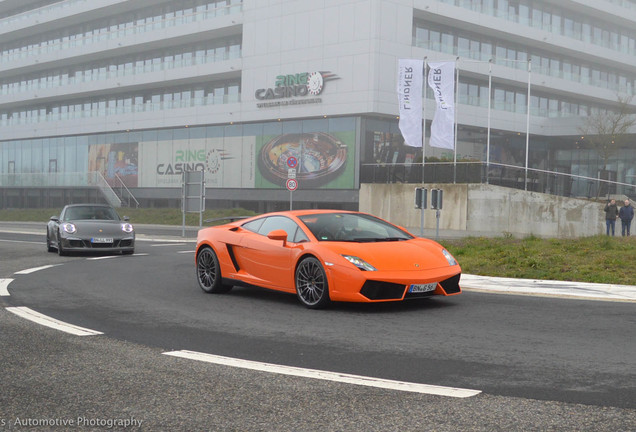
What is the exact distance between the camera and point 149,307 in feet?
30.8

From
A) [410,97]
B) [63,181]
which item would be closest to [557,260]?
[410,97]

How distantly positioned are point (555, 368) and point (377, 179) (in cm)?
3483

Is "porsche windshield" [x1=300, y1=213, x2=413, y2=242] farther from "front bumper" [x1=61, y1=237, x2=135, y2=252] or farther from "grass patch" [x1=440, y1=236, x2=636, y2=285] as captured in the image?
"front bumper" [x1=61, y1=237, x2=135, y2=252]

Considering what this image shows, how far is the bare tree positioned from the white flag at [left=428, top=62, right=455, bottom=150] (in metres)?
16.0

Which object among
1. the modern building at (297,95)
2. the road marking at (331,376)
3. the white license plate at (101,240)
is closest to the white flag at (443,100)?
the modern building at (297,95)

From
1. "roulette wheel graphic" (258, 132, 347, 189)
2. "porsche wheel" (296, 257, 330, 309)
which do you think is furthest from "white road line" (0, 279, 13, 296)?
"roulette wheel graphic" (258, 132, 347, 189)

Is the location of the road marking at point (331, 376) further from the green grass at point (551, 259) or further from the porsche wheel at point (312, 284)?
the green grass at point (551, 259)

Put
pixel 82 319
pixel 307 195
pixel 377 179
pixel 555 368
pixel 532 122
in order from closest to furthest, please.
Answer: pixel 555 368 → pixel 82 319 → pixel 377 179 → pixel 307 195 → pixel 532 122

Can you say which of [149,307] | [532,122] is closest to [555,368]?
[149,307]

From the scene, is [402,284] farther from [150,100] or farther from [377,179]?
[150,100]

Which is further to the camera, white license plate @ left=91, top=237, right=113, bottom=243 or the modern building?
the modern building

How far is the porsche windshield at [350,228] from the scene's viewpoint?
949 centimetres

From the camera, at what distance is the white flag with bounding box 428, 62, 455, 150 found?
3581 centimetres

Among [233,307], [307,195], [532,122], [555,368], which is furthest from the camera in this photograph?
[532,122]
